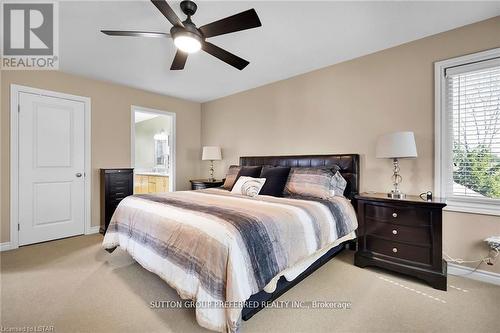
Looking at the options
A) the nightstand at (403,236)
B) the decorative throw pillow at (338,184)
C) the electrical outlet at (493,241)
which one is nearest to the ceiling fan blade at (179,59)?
the decorative throw pillow at (338,184)

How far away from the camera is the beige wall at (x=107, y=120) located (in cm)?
314

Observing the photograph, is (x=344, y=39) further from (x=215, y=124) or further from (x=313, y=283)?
(x=215, y=124)

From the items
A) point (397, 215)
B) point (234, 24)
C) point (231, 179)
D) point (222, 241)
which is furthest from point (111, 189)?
point (397, 215)

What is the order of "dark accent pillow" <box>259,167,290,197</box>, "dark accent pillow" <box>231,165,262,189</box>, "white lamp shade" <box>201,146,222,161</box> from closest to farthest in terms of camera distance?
"dark accent pillow" <box>259,167,290,197</box>, "dark accent pillow" <box>231,165,262,189</box>, "white lamp shade" <box>201,146,222,161</box>

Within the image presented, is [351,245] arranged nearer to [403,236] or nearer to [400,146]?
[403,236]

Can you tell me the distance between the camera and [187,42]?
203cm

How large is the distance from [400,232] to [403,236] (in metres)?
0.04

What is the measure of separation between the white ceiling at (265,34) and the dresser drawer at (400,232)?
80.4 inches

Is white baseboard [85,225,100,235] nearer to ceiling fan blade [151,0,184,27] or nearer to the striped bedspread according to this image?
the striped bedspread

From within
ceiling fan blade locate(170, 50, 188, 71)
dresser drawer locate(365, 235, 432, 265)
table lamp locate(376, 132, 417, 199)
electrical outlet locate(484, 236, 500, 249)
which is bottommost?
dresser drawer locate(365, 235, 432, 265)

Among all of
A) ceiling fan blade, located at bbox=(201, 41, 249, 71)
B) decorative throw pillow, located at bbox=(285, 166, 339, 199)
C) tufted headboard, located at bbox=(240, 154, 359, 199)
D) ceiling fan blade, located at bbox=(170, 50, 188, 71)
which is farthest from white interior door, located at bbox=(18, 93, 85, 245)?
decorative throw pillow, located at bbox=(285, 166, 339, 199)

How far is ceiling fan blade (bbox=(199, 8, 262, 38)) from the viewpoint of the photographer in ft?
5.77

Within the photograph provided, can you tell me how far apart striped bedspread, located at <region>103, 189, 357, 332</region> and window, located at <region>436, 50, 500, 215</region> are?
1.18m

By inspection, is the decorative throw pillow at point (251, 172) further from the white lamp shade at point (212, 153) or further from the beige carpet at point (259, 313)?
the beige carpet at point (259, 313)
